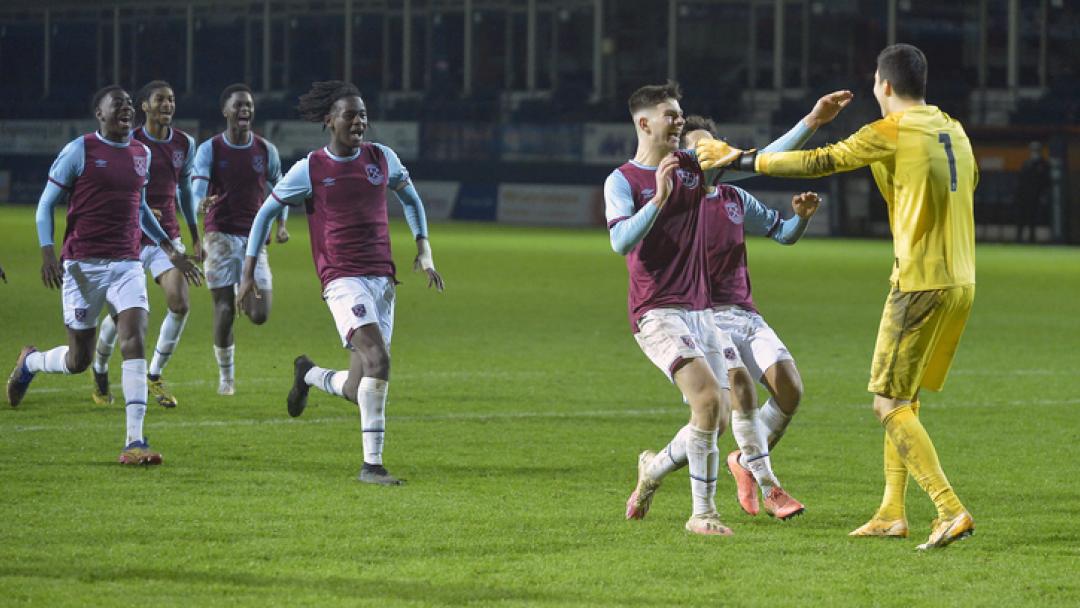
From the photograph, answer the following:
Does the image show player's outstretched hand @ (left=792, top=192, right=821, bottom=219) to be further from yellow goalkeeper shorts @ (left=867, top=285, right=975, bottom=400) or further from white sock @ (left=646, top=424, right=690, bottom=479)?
white sock @ (left=646, top=424, right=690, bottom=479)

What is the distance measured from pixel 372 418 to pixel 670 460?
1.86 m

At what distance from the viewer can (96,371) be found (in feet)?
39.6

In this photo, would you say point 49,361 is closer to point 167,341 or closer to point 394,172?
point 167,341

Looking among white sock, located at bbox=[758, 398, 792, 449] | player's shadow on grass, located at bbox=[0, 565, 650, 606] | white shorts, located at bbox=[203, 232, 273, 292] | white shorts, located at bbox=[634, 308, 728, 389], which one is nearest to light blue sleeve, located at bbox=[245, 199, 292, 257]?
white shorts, located at bbox=[634, 308, 728, 389]

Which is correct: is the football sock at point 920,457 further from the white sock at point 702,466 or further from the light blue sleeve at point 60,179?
the light blue sleeve at point 60,179

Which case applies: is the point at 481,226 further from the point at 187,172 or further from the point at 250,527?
the point at 250,527

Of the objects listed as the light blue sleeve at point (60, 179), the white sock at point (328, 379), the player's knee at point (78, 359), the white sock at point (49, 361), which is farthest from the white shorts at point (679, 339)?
the white sock at point (49, 361)

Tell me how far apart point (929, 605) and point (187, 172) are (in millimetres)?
7984

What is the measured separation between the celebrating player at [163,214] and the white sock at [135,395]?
245 cm

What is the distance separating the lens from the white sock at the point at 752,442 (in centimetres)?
809

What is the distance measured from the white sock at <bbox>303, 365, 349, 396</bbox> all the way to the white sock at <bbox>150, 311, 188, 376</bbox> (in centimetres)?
201

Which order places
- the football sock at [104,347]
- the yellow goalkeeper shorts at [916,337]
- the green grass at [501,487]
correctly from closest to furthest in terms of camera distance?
1. the green grass at [501,487]
2. the yellow goalkeeper shorts at [916,337]
3. the football sock at [104,347]

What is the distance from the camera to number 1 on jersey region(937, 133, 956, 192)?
6.99m

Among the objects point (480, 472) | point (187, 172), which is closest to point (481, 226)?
point (187, 172)
